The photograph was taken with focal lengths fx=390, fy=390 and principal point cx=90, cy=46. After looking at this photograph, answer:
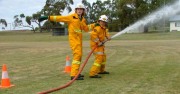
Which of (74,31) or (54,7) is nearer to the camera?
(74,31)

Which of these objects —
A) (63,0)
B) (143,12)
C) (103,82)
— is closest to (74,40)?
(103,82)

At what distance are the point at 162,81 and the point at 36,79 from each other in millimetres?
3410

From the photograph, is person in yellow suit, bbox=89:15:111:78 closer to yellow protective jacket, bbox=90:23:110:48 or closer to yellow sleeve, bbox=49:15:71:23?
yellow protective jacket, bbox=90:23:110:48

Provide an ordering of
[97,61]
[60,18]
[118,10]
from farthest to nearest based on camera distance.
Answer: [118,10] → [97,61] → [60,18]

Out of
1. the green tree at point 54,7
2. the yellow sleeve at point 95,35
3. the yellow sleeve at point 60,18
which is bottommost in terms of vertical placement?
the yellow sleeve at point 95,35

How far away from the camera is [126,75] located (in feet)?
37.0

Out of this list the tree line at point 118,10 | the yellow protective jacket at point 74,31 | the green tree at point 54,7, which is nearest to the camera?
the yellow protective jacket at point 74,31

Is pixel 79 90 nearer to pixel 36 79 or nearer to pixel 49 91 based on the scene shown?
pixel 49 91

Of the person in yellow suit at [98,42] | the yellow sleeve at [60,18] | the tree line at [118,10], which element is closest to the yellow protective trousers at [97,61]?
the person in yellow suit at [98,42]

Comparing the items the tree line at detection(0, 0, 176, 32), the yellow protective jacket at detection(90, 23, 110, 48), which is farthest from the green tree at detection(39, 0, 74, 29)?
the yellow protective jacket at detection(90, 23, 110, 48)

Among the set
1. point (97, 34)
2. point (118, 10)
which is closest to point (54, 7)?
point (118, 10)

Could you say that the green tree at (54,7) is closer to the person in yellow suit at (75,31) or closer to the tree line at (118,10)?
the tree line at (118,10)

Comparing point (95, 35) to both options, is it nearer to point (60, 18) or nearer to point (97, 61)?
point (97, 61)

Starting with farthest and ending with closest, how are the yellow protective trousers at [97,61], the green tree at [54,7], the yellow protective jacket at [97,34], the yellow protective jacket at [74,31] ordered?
the green tree at [54,7] → the yellow protective jacket at [97,34] → the yellow protective trousers at [97,61] → the yellow protective jacket at [74,31]
